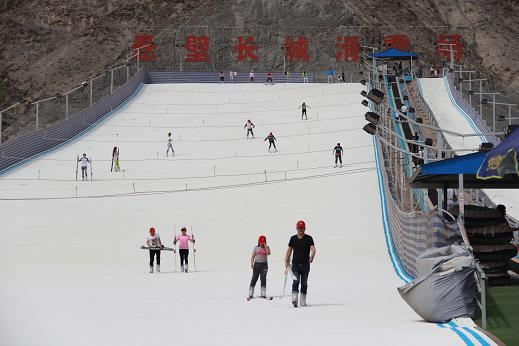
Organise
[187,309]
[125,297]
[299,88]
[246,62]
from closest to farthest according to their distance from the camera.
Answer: [187,309] < [125,297] < [299,88] < [246,62]

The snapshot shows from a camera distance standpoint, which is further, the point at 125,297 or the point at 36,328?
the point at 125,297

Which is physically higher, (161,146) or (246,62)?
(246,62)

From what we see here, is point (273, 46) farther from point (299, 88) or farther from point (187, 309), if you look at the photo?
point (187, 309)

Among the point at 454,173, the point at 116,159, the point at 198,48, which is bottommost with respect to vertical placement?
the point at 454,173

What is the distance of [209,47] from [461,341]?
104737mm

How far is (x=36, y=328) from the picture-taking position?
15.7m

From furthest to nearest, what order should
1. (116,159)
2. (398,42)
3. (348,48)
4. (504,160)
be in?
(398,42) < (348,48) < (116,159) < (504,160)

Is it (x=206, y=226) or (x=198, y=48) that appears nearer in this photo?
(x=206, y=226)

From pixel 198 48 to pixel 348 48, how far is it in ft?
47.1

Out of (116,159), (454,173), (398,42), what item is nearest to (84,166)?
(116,159)

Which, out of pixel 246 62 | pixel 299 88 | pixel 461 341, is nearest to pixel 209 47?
pixel 246 62

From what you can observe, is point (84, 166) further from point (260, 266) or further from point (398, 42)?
point (398, 42)

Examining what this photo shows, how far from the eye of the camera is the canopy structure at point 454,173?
17.9 m

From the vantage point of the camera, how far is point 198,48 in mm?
109188
